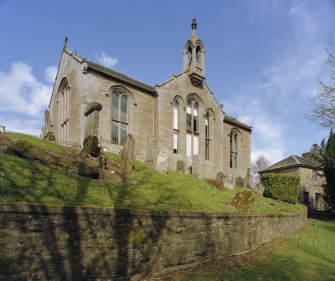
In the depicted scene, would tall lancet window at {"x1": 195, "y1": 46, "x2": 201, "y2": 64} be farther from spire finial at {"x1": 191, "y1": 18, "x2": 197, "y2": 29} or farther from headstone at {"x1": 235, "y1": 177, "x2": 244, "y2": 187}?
headstone at {"x1": 235, "y1": 177, "x2": 244, "y2": 187}

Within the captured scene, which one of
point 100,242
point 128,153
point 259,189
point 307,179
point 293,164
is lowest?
point 100,242

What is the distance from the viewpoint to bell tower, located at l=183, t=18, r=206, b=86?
97.8ft

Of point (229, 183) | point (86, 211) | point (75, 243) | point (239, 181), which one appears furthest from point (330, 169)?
point (75, 243)

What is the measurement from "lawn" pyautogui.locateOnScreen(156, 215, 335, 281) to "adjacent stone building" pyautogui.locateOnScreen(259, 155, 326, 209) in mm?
26496

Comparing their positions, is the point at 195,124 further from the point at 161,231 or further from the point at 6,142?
the point at 161,231

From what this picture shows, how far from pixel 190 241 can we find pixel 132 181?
4464mm

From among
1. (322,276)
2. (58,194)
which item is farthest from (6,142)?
(322,276)

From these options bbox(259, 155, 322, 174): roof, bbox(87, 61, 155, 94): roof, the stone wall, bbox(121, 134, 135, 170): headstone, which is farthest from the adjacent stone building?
the stone wall

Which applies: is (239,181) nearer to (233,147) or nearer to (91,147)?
(233,147)

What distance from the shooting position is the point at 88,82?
75.8ft

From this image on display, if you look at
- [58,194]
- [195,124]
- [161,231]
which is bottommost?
[161,231]

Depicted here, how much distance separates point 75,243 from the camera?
21.2ft

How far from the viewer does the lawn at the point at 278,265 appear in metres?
8.84

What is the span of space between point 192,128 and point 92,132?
641 inches
